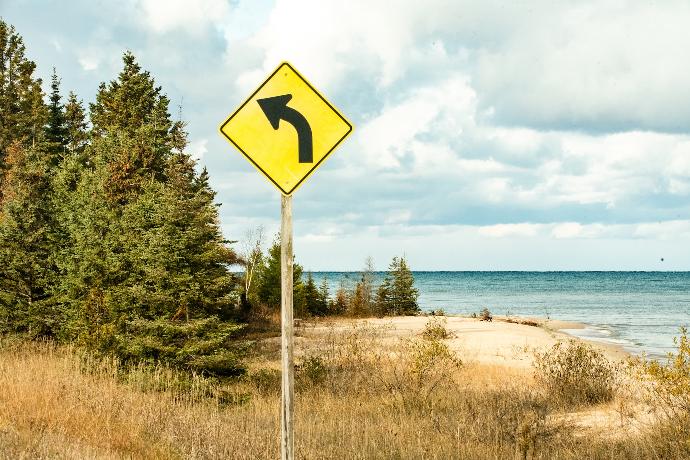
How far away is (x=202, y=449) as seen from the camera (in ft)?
22.0

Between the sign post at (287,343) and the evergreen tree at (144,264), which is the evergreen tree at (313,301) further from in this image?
the sign post at (287,343)

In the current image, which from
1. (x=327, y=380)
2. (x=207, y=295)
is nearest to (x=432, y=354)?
(x=327, y=380)

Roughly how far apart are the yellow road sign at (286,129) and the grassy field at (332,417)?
331 centimetres

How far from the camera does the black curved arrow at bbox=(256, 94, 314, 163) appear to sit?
16.0 feet

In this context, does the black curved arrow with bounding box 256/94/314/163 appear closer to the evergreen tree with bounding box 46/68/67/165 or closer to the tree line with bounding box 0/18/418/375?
the tree line with bounding box 0/18/418/375

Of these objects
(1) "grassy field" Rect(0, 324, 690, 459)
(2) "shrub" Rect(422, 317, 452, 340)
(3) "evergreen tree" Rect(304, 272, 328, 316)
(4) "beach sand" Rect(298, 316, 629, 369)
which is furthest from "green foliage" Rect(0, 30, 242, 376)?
(3) "evergreen tree" Rect(304, 272, 328, 316)

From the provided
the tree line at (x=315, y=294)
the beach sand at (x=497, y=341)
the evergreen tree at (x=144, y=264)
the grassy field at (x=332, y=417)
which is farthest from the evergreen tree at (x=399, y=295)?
the grassy field at (x=332, y=417)

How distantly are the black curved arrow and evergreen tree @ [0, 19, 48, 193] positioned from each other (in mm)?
46506

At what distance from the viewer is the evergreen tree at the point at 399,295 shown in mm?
52625

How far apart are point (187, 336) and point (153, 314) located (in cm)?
91

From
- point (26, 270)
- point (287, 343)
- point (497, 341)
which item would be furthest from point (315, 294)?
point (287, 343)

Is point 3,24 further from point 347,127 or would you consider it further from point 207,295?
point 347,127

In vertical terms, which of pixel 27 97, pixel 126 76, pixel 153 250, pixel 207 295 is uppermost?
pixel 27 97

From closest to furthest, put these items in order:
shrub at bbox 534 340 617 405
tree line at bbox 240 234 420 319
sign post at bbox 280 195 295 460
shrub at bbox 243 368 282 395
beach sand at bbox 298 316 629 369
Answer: sign post at bbox 280 195 295 460 < shrub at bbox 534 340 617 405 < shrub at bbox 243 368 282 395 < beach sand at bbox 298 316 629 369 < tree line at bbox 240 234 420 319
